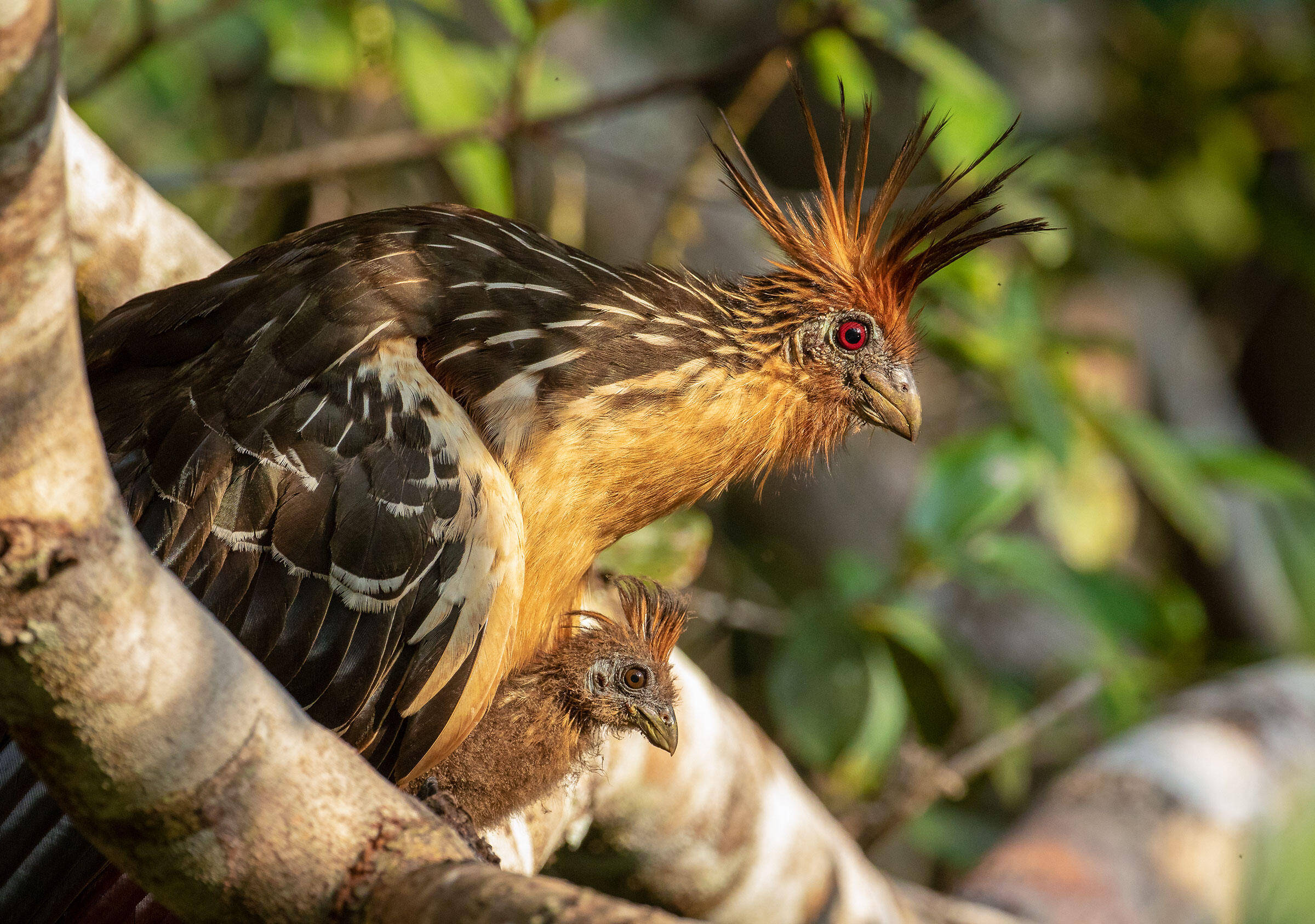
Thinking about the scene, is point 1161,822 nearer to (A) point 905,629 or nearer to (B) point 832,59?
(A) point 905,629

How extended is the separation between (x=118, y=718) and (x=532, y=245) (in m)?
1.16

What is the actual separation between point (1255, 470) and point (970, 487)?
102cm

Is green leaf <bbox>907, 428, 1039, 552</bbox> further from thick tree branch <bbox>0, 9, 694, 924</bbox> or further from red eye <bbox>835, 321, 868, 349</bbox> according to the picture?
thick tree branch <bbox>0, 9, 694, 924</bbox>

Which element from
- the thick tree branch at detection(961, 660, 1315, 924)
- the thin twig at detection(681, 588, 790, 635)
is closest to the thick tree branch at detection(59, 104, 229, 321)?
the thin twig at detection(681, 588, 790, 635)

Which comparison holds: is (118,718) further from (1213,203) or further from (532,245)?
(1213,203)

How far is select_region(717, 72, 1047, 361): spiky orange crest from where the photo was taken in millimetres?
2006

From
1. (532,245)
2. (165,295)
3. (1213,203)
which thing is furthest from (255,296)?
(1213,203)

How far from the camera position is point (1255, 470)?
11.8 feet

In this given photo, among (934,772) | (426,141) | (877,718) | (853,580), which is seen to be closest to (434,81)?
(426,141)

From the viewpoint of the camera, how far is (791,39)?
2.81m

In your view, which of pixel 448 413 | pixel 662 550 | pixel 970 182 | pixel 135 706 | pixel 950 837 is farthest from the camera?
pixel 950 837

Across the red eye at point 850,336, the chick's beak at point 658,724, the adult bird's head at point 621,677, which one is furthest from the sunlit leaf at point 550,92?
the chick's beak at point 658,724

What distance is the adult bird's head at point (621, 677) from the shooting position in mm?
2033

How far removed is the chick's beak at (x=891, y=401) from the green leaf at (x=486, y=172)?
117 cm
